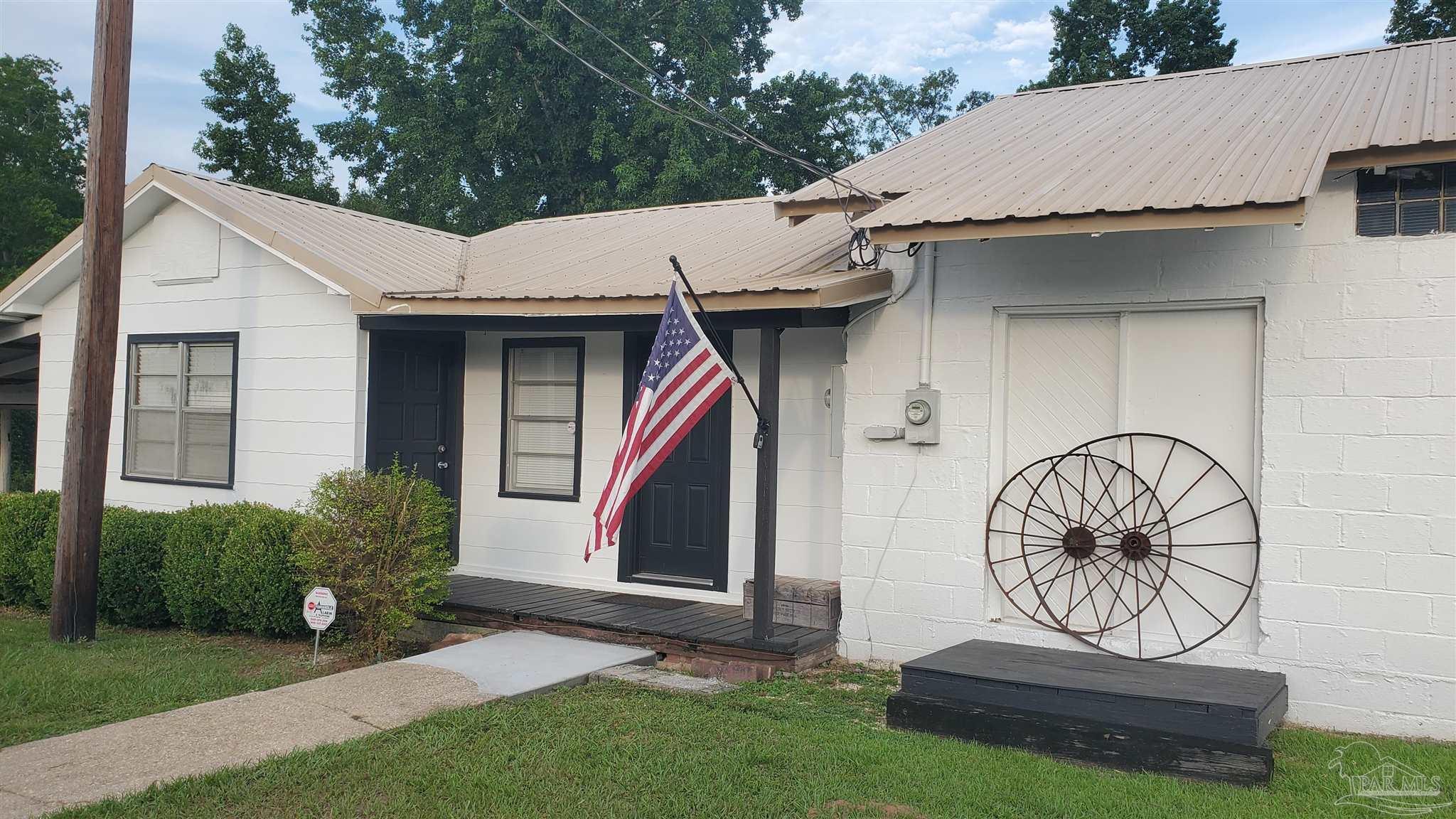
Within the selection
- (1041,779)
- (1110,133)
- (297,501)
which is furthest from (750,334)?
(1041,779)

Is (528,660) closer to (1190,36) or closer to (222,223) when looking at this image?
(222,223)

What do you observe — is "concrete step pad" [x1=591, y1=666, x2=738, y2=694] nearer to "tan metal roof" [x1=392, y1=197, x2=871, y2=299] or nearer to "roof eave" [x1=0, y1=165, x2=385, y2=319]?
"tan metal roof" [x1=392, y1=197, x2=871, y2=299]

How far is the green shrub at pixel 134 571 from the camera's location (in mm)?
8562

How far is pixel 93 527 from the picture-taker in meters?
7.90

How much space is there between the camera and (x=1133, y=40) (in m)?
21.4

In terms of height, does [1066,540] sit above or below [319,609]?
above

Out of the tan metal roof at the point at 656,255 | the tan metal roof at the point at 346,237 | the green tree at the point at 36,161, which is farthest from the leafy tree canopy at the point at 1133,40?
the green tree at the point at 36,161

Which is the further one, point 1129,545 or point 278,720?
point 1129,545

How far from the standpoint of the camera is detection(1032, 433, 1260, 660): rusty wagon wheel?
249 inches

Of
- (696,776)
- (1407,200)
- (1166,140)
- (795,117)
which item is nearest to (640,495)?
(696,776)

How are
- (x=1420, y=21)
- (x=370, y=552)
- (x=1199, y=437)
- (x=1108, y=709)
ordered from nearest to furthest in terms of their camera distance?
(x=1108, y=709) → (x=1199, y=437) → (x=370, y=552) → (x=1420, y=21)

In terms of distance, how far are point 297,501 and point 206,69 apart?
15822mm

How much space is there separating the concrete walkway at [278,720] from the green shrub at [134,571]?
2883 mm

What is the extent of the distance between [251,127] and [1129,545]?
66.3 feet
